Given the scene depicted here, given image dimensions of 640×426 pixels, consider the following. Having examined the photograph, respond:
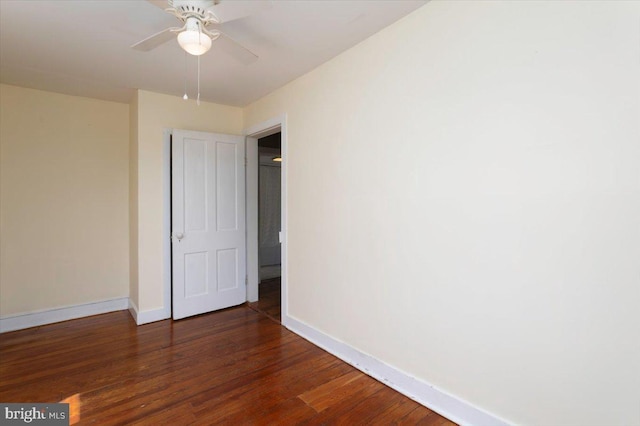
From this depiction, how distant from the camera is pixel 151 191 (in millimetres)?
3305

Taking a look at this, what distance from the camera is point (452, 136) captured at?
177cm

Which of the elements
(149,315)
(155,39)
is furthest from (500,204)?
(149,315)

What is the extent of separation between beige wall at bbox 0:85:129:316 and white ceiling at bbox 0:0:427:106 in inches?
13.1

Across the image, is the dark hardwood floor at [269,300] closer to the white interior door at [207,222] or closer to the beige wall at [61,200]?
the white interior door at [207,222]

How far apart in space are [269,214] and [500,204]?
14.3 feet

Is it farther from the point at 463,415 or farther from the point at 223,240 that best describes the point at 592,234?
the point at 223,240

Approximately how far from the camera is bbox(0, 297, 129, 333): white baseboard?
3.09 meters

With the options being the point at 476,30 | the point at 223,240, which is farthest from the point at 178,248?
the point at 476,30

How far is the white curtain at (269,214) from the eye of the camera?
5.47 meters

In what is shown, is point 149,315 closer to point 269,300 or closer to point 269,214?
point 269,300

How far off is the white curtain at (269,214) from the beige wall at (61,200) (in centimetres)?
219

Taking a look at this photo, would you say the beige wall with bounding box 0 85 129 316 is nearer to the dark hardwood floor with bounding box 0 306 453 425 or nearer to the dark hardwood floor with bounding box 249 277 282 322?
the dark hardwood floor with bounding box 0 306 453 425

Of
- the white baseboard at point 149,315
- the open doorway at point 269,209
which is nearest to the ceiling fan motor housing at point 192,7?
the white baseboard at point 149,315

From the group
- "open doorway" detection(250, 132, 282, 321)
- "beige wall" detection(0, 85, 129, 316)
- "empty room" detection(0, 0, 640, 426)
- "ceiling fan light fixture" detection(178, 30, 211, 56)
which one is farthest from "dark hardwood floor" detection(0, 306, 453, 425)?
"open doorway" detection(250, 132, 282, 321)
